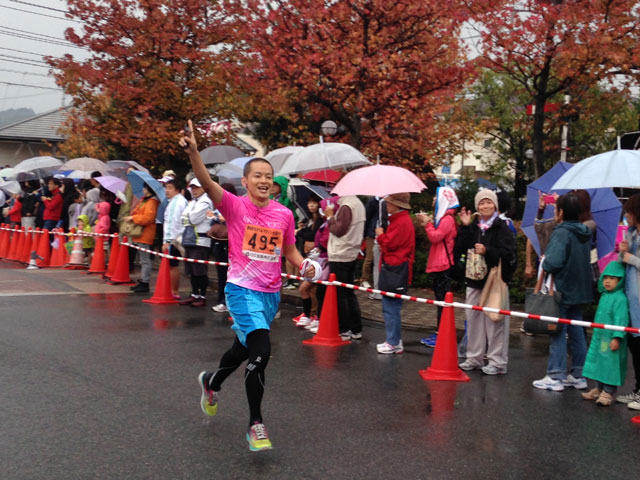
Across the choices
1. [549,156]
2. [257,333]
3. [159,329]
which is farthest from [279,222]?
[549,156]

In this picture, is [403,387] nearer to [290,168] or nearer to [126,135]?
[290,168]

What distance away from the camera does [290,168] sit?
1000cm

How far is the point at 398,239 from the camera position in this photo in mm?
8109

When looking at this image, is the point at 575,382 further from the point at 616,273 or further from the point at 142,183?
the point at 142,183

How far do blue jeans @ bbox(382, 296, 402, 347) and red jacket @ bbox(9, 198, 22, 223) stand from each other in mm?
13634

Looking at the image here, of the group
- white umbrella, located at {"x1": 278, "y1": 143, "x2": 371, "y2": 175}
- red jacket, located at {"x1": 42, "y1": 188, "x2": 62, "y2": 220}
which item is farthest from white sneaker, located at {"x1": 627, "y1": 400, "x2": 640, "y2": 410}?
red jacket, located at {"x1": 42, "y1": 188, "x2": 62, "y2": 220}

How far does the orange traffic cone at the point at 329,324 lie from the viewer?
8555 mm

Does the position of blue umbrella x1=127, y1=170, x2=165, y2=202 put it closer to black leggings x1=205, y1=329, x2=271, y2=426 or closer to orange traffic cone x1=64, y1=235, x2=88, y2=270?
orange traffic cone x1=64, y1=235, x2=88, y2=270

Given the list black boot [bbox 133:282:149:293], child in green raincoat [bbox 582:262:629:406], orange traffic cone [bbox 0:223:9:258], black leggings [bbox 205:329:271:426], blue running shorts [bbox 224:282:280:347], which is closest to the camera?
black leggings [bbox 205:329:271:426]

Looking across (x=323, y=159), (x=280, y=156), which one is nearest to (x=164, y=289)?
(x=280, y=156)

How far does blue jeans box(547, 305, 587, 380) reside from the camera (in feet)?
22.2

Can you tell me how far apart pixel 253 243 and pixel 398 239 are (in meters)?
3.40

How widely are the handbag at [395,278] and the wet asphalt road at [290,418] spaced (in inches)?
29.2

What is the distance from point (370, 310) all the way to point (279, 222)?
616 cm
